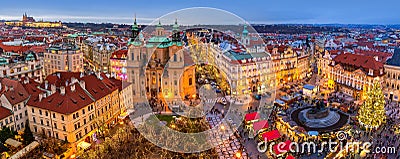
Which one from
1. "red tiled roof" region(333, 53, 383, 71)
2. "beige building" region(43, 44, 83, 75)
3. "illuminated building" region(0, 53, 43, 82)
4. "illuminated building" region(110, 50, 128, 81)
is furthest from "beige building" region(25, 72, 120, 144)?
"red tiled roof" region(333, 53, 383, 71)

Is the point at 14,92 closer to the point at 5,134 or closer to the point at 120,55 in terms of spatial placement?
the point at 5,134

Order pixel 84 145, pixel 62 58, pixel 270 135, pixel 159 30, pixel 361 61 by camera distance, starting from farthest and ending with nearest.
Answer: pixel 62 58, pixel 159 30, pixel 361 61, pixel 270 135, pixel 84 145

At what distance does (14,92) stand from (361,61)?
51628 millimetres

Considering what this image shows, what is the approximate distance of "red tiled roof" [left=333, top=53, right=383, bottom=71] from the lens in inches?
1942

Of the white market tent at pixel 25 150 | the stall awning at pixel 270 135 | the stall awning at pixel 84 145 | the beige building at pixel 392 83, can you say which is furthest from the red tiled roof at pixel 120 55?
the beige building at pixel 392 83

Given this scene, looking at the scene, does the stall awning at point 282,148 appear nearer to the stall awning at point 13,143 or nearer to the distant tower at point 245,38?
the stall awning at point 13,143

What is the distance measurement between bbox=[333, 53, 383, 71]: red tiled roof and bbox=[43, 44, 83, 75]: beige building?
51.2 m

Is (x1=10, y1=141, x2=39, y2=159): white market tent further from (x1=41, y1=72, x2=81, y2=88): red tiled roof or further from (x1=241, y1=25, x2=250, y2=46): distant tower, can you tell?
(x1=241, y1=25, x2=250, y2=46): distant tower

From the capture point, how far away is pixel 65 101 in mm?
30797

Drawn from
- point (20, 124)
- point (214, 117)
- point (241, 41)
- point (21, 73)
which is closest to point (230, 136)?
point (214, 117)

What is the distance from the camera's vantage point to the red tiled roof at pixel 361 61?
49.3 metres

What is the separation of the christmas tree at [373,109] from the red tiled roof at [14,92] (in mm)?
39018

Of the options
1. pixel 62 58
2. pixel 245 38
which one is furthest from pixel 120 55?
pixel 245 38

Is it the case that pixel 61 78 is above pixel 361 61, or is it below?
below
